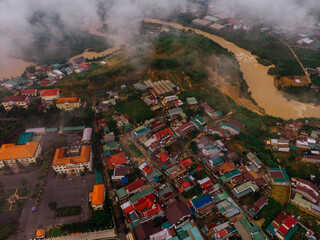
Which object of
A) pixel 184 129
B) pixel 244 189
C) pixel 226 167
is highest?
pixel 184 129

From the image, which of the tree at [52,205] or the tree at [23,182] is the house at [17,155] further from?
the tree at [52,205]

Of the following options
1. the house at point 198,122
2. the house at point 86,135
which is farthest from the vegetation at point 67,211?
the house at point 198,122

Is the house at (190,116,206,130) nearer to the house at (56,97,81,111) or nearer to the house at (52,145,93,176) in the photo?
the house at (52,145,93,176)


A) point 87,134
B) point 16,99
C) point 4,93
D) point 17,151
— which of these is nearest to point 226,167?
point 87,134

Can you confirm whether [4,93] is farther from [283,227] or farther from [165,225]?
[283,227]

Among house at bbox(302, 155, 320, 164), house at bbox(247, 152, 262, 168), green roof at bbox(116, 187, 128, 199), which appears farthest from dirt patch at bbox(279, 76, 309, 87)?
green roof at bbox(116, 187, 128, 199)

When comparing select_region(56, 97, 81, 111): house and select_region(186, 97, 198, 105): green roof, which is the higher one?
select_region(186, 97, 198, 105): green roof

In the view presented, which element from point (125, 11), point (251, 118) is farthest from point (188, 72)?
point (125, 11)
